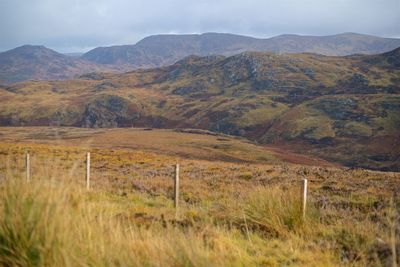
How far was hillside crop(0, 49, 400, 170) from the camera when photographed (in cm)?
→ 8631

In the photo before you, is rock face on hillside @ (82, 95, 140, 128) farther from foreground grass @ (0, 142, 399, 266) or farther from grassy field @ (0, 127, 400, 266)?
foreground grass @ (0, 142, 399, 266)

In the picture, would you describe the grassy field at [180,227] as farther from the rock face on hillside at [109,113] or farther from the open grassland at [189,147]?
the rock face on hillside at [109,113]

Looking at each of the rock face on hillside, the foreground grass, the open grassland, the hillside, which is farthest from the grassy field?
the rock face on hillside

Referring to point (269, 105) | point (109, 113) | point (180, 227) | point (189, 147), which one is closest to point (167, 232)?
point (180, 227)

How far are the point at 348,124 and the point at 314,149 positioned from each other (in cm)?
1465

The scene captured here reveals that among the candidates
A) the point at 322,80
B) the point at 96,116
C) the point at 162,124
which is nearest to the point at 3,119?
the point at 96,116

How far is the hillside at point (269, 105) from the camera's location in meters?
86.3

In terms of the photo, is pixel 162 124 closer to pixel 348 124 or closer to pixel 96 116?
pixel 96 116

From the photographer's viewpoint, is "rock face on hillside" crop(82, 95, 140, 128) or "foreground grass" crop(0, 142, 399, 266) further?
"rock face on hillside" crop(82, 95, 140, 128)

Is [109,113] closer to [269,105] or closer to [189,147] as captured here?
[269,105]

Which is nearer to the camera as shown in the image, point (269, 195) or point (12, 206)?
point (12, 206)

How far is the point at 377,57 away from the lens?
513 ft

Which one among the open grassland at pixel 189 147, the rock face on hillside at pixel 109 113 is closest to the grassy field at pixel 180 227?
the open grassland at pixel 189 147

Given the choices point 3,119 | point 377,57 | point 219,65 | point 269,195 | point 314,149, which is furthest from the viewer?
point 219,65
